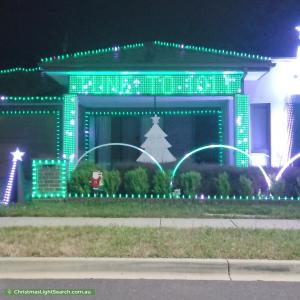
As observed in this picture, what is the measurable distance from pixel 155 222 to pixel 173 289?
12.7ft

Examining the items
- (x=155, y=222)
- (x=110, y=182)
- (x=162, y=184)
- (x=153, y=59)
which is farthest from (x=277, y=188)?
(x=153, y=59)

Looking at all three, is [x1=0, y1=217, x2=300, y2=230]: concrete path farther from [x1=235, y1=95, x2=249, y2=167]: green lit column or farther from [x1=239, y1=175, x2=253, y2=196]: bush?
[x1=235, y1=95, x2=249, y2=167]: green lit column

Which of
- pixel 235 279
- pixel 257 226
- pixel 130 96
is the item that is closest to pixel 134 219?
pixel 257 226

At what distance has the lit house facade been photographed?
47.6 feet

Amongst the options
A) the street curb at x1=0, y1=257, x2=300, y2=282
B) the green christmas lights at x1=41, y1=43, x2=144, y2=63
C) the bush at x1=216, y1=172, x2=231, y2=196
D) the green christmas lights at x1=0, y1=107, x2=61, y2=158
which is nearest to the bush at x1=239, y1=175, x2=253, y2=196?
the bush at x1=216, y1=172, x2=231, y2=196

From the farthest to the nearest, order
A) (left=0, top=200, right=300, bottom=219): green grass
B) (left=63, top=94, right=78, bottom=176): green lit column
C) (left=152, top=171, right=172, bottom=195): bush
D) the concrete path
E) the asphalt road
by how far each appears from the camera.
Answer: (left=63, top=94, right=78, bottom=176): green lit column
(left=152, top=171, right=172, bottom=195): bush
(left=0, top=200, right=300, bottom=219): green grass
the concrete path
the asphalt road

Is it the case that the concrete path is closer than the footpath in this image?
No

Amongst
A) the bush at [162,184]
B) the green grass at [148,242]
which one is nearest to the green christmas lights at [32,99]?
the bush at [162,184]

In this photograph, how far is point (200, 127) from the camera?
58.2 ft

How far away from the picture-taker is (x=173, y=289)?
634cm

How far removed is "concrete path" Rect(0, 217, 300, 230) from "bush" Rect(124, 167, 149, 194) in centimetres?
240

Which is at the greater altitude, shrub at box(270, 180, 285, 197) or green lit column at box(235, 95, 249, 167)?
green lit column at box(235, 95, 249, 167)

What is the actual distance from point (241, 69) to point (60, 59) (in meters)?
5.03

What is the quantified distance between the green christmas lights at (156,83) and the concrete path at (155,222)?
5345mm
